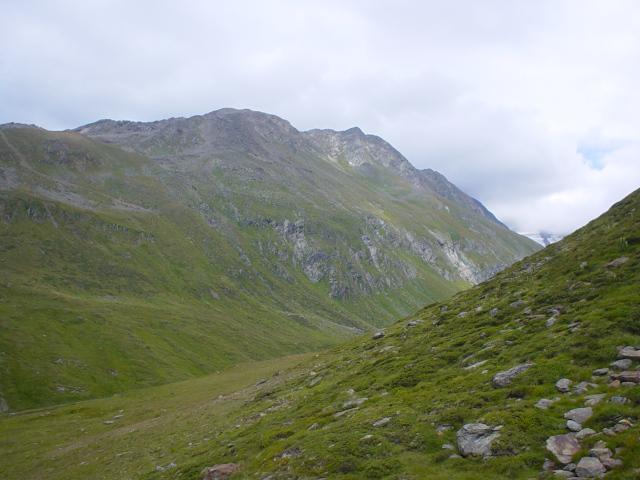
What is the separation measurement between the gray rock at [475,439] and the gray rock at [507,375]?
4.08 m

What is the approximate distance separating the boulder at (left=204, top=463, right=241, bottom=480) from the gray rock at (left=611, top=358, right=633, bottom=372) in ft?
69.0

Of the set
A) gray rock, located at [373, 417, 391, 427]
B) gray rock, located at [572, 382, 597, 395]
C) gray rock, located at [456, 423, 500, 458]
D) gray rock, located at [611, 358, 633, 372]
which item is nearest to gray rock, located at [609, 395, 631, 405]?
gray rock, located at [572, 382, 597, 395]

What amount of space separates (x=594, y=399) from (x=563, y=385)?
218 centimetres

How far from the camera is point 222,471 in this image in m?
22.1

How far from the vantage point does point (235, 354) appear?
129875 mm

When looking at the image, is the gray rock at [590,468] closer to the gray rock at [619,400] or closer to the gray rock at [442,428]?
the gray rock at [619,400]

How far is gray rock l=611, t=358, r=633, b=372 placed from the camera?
1580 cm

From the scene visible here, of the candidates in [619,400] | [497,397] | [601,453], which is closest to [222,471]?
[497,397]

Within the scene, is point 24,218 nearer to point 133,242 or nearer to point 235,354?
point 133,242

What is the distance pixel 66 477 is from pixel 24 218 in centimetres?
16654

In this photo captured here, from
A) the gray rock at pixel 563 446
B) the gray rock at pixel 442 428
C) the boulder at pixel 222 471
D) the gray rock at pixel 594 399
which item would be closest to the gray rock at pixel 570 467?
the gray rock at pixel 563 446

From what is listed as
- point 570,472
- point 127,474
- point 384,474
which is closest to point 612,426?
point 570,472

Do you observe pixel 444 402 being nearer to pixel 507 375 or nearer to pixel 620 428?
pixel 507 375

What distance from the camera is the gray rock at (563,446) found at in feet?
41.4
